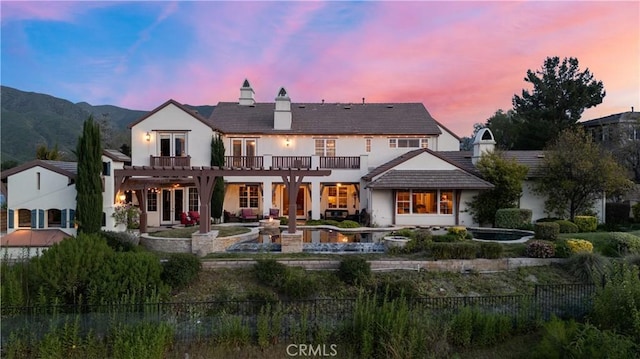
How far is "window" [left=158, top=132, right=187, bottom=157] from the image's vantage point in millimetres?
21969

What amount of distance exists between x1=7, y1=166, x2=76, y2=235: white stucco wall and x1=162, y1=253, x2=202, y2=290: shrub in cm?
658

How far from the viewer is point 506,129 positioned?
4491cm

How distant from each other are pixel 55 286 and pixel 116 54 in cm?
1871

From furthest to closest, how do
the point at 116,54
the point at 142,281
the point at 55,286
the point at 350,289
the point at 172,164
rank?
the point at 116,54, the point at 172,164, the point at 350,289, the point at 142,281, the point at 55,286

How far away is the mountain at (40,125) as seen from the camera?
5147 cm

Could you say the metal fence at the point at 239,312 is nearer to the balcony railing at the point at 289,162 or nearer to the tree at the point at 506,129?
the balcony railing at the point at 289,162

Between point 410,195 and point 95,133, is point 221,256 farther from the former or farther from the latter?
point 410,195

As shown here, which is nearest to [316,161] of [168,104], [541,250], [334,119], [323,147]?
[323,147]

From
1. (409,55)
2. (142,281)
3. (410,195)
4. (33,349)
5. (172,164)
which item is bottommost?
(33,349)

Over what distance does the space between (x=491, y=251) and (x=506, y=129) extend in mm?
37669

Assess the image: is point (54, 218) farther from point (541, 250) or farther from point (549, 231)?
point (549, 231)

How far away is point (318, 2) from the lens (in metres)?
16.9

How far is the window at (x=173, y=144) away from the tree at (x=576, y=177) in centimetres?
2154

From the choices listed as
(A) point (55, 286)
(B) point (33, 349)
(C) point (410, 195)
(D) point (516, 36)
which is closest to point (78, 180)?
(A) point (55, 286)
